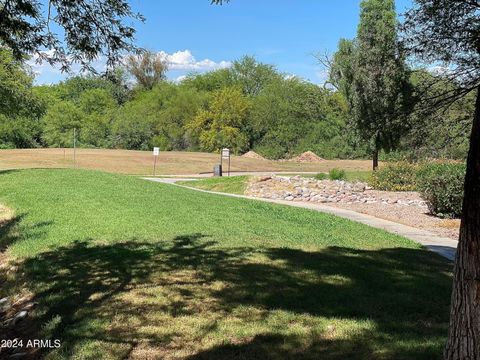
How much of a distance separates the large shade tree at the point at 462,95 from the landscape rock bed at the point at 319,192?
523 inches

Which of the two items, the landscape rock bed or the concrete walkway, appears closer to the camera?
the concrete walkway

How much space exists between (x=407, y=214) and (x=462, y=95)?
461 inches

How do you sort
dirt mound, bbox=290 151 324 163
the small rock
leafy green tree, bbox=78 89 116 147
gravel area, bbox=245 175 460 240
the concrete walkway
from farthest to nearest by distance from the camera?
leafy green tree, bbox=78 89 116 147, dirt mound, bbox=290 151 324 163, gravel area, bbox=245 175 460 240, the concrete walkway, the small rock

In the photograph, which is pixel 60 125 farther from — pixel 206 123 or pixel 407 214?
pixel 407 214

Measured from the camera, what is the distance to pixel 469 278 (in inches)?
123

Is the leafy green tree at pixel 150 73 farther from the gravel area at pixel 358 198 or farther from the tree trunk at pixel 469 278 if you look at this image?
the tree trunk at pixel 469 278

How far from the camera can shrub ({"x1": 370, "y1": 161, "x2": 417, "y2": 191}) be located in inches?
828

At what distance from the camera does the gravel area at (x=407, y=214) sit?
12.7 m

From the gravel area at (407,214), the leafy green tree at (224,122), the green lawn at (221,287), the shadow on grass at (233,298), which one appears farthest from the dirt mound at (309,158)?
the shadow on grass at (233,298)

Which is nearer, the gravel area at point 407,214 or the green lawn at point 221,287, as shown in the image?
the green lawn at point 221,287

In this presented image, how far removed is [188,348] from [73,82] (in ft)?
276

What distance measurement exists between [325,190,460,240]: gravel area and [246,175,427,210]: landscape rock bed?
0.11m

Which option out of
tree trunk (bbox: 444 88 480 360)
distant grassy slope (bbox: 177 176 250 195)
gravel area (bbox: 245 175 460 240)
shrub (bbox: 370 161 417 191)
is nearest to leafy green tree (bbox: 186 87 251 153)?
distant grassy slope (bbox: 177 176 250 195)

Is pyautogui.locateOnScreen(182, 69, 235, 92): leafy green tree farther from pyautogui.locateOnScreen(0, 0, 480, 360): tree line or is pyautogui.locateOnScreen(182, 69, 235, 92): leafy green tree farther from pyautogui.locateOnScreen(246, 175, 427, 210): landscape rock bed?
pyautogui.locateOnScreen(0, 0, 480, 360): tree line
